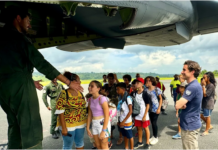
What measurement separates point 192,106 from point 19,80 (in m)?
2.15

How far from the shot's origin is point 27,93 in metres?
1.39

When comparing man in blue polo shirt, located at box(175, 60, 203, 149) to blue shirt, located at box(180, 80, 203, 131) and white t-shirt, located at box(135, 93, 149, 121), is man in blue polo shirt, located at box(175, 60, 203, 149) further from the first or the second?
white t-shirt, located at box(135, 93, 149, 121)

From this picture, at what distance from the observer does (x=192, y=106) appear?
6.97ft

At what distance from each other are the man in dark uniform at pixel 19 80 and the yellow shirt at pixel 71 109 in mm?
829

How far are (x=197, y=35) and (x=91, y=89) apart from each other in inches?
188

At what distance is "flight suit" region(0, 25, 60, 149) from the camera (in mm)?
1356

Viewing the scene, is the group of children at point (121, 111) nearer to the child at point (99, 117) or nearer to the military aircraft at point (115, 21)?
the child at point (99, 117)

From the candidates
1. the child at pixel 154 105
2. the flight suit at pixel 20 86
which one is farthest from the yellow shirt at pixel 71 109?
the child at pixel 154 105

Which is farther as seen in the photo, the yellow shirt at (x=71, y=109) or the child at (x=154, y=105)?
the child at (x=154, y=105)

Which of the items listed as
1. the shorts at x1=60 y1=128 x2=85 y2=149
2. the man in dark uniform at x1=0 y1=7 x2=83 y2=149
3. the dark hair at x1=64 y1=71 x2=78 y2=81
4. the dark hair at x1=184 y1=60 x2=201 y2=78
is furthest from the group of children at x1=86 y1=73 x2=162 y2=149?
the dark hair at x1=184 y1=60 x2=201 y2=78

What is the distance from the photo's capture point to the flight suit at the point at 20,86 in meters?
1.36

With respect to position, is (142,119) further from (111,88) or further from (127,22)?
(127,22)

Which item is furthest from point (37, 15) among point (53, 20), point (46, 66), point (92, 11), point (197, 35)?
point (197, 35)

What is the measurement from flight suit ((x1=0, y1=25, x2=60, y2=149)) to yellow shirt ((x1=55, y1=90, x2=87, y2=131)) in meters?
0.82
